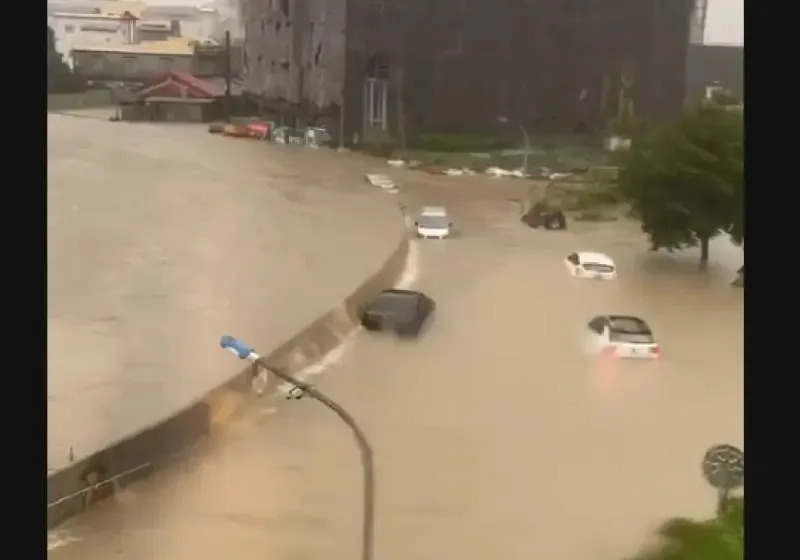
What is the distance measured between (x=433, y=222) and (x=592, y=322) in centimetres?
17

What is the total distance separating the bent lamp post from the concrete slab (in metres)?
0.01

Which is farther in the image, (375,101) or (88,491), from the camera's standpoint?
(375,101)

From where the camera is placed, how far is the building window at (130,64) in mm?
912

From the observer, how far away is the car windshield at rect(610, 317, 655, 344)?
0.91 meters

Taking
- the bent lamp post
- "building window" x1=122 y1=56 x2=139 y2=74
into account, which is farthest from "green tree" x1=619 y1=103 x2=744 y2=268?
"building window" x1=122 y1=56 x2=139 y2=74

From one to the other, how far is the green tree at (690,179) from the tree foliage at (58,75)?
490 mm

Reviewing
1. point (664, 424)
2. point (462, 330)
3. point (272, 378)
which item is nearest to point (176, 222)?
point (272, 378)

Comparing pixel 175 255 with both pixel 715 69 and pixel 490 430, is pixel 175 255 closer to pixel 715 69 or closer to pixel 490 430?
pixel 490 430

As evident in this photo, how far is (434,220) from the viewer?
93 cm

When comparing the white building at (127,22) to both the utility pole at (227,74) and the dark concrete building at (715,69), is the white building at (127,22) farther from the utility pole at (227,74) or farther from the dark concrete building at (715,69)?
the dark concrete building at (715,69)

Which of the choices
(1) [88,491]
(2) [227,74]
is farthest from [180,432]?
(2) [227,74]
